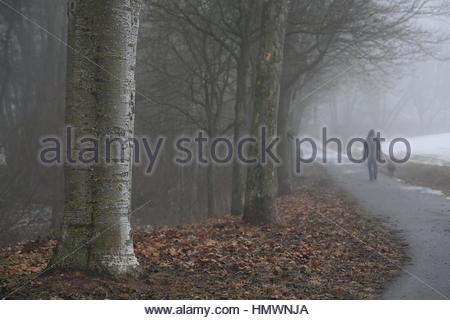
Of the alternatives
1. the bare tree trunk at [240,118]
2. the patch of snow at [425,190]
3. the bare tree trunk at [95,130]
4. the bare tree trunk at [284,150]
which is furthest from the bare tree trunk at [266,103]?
the bare tree trunk at [284,150]

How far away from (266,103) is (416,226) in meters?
3.96

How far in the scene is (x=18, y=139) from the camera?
2125 centimetres

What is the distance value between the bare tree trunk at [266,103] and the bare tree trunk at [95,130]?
516cm

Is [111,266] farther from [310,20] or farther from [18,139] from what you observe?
[18,139]

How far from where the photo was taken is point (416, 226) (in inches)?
422

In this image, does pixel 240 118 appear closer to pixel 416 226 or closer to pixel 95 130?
pixel 416 226

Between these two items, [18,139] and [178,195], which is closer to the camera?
[18,139]

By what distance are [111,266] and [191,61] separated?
45.2 ft

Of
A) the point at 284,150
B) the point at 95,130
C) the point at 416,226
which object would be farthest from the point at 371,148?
the point at 95,130

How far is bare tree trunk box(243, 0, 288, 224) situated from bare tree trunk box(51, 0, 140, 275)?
5164 millimetres

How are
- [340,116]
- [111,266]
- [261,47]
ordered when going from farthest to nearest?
[340,116]
[261,47]
[111,266]

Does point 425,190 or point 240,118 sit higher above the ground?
point 240,118

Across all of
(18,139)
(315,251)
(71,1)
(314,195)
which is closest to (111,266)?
(71,1)

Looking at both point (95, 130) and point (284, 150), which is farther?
point (284, 150)
